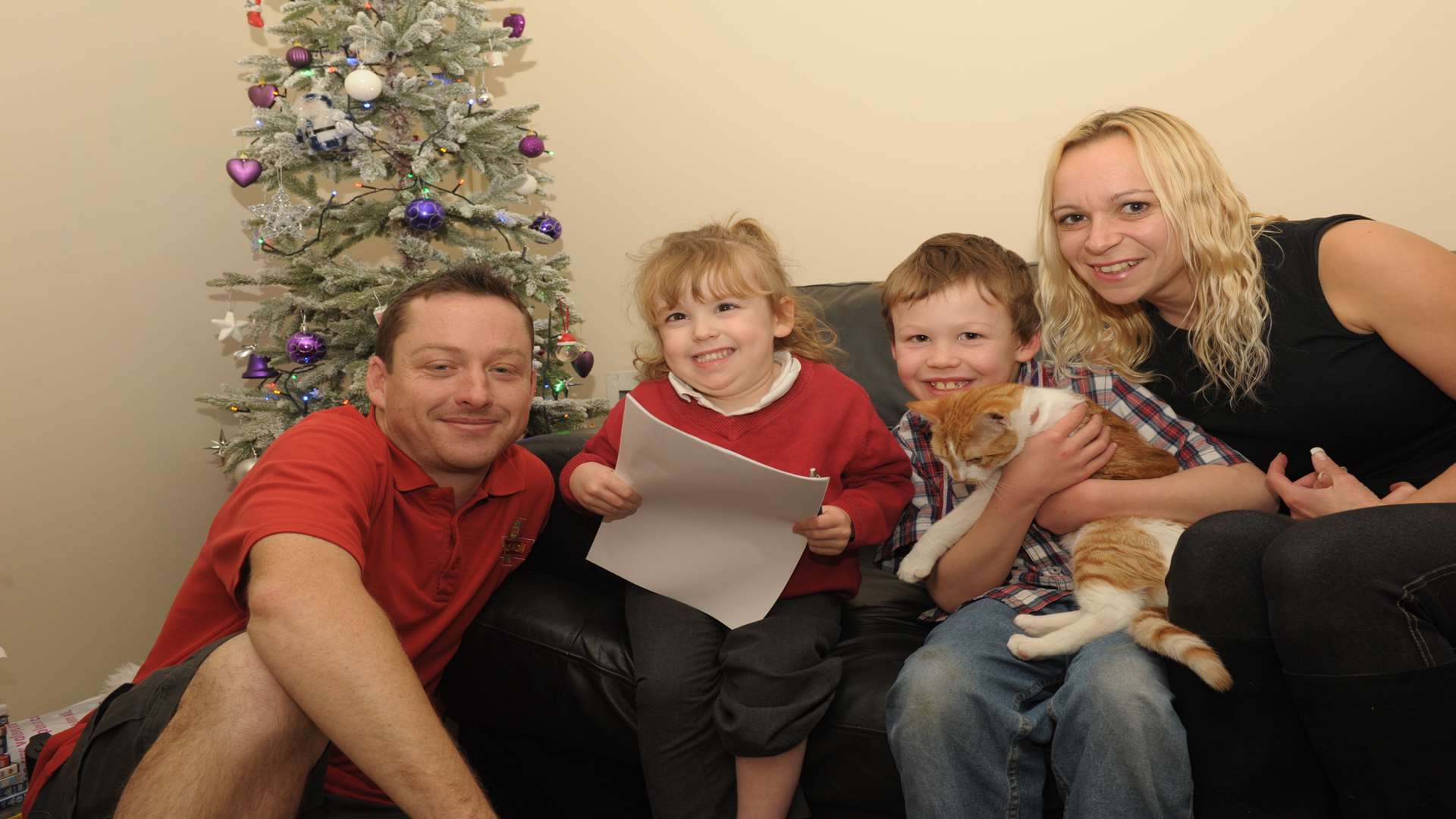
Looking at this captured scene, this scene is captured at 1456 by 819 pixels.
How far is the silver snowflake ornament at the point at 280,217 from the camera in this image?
2.64m

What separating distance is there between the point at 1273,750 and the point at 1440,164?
1861 millimetres

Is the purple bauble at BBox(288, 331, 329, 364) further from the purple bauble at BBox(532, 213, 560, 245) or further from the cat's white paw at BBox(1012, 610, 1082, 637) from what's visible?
the cat's white paw at BBox(1012, 610, 1082, 637)

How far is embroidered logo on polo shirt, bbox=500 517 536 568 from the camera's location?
5.71 ft

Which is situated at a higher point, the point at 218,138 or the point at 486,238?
the point at 218,138

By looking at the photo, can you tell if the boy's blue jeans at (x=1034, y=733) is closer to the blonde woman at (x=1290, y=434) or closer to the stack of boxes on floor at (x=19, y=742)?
the blonde woman at (x=1290, y=434)

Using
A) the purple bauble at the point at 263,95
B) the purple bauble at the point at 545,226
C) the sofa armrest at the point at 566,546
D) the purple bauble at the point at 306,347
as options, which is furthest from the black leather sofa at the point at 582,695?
the purple bauble at the point at 263,95

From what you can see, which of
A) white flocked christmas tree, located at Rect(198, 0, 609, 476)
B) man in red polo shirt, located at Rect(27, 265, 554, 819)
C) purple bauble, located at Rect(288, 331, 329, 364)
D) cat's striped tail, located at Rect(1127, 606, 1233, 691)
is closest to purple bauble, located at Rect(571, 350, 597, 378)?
white flocked christmas tree, located at Rect(198, 0, 609, 476)

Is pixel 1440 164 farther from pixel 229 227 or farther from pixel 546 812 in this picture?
pixel 229 227

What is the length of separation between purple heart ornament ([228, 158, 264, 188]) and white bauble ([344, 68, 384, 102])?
35 cm

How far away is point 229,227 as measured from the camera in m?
3.20

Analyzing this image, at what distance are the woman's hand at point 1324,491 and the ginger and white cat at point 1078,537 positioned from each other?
17 cm

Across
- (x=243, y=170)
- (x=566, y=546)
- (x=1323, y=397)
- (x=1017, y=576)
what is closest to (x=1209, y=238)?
(x=1323, y=397)

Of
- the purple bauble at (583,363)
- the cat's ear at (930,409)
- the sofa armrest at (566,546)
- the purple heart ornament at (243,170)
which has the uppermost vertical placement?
the purple heart ornament at (243,170)

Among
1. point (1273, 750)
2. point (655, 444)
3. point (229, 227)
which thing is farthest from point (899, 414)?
point (229, 227)
